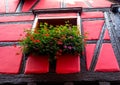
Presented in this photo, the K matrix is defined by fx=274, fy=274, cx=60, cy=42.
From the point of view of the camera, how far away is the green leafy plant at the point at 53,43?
14.4 feet

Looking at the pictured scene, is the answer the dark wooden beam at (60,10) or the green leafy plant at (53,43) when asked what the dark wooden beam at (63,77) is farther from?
the dark wooden beam at (60,10)

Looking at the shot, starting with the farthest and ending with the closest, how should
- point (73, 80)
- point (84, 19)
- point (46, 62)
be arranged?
point (84, 19) → point (46, 62) → point (73, 80)

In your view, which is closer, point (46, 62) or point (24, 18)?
point (46, 62)

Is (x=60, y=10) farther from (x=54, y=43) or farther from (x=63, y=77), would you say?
(x=63, y=77)

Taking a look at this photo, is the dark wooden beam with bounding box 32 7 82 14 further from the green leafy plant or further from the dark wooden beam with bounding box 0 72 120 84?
the dark wooden beam with bounding box 0 72 120 84

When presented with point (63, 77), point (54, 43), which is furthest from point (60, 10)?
point (63, 77)

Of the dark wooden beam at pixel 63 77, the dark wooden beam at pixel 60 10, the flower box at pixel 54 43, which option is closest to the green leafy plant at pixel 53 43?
the flower box at pixel 54 43

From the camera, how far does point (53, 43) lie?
14.4ft

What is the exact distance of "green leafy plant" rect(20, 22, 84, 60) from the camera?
4.38 m

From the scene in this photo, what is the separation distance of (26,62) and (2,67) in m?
0.40

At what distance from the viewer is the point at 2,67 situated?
450 centimetres

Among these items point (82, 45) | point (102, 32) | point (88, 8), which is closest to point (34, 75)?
point (82, 45)

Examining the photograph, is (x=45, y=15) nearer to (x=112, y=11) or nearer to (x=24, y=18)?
(x=24, y=18)

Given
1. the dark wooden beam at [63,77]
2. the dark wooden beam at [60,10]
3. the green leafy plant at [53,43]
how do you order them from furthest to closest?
the dark wooden beam at [60,10] → the green leafy plant at [53,43] → the dark wooden beam at [63,77]
